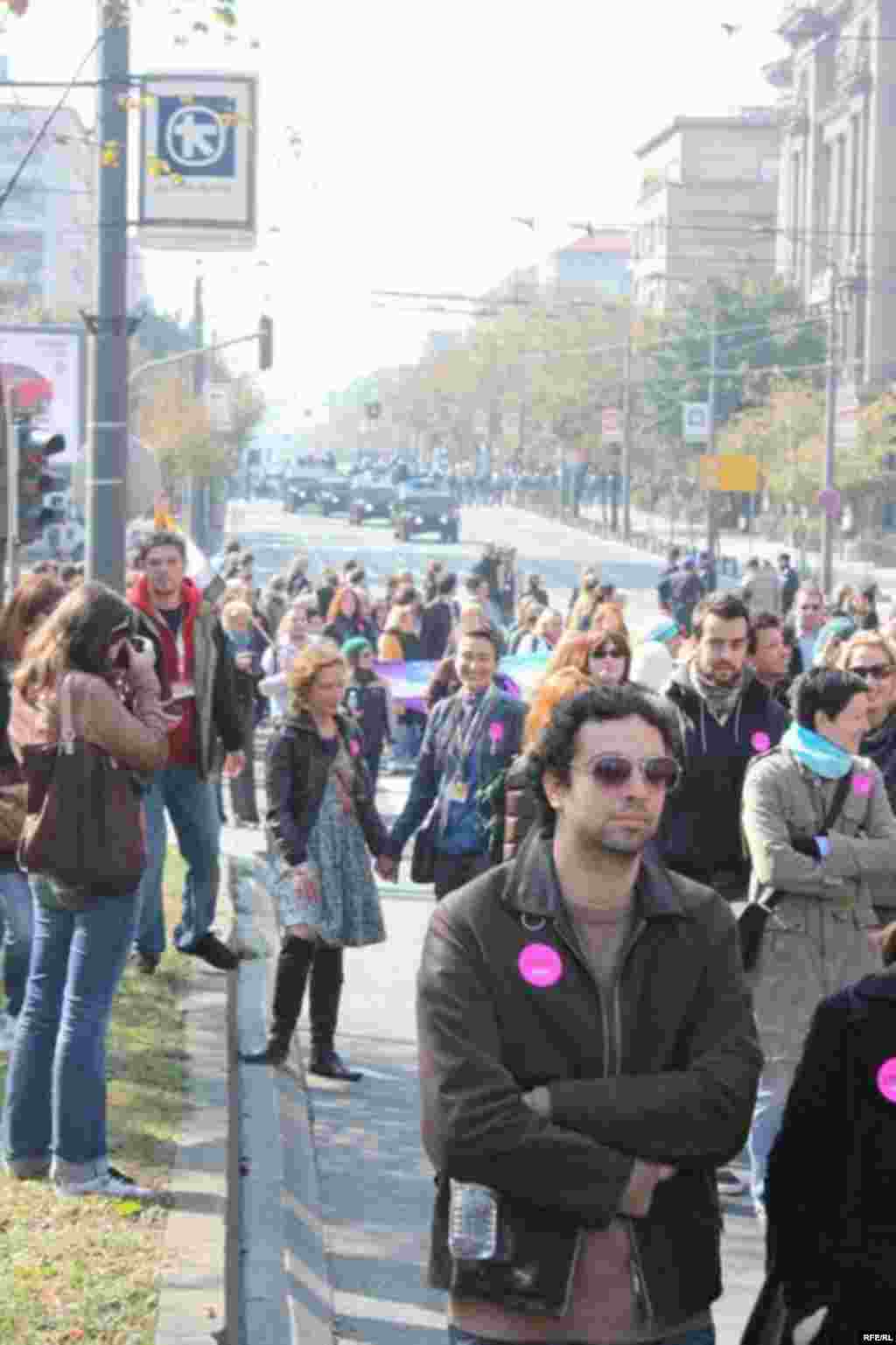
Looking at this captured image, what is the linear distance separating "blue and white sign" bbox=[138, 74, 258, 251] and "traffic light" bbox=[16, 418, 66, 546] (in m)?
1.85

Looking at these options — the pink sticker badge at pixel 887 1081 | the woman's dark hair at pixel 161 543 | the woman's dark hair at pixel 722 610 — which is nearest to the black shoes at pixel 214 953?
the woman's dark hair at pixel 161 543

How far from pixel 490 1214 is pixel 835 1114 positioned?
0.64 m

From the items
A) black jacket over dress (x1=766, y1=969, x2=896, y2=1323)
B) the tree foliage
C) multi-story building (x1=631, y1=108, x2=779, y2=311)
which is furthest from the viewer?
multi-story building (x1=631, y1=108, x2=779, y2=311)

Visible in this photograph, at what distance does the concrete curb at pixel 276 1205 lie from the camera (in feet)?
24.8

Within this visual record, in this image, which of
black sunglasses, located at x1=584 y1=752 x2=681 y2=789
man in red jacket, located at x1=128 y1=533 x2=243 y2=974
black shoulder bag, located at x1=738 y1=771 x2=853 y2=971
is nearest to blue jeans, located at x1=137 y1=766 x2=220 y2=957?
man in red jacket, located at x1=128 y1=533 x2=243 y2=974

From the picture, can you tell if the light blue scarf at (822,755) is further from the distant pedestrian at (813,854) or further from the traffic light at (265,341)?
the traffic light at (265,341)

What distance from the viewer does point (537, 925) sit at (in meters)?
4.66

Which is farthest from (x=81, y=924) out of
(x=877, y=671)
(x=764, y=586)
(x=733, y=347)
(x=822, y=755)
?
(x=733, y=347)

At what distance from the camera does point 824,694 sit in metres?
8.05

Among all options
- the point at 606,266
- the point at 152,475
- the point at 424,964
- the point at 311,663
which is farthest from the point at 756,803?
the point at 606,266

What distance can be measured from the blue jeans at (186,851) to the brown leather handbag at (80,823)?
4.06 meters

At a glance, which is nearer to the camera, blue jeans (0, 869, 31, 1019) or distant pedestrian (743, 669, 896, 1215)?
distant pedestrian (743, 669, 896, 1215)

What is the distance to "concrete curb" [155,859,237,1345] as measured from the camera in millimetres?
7141

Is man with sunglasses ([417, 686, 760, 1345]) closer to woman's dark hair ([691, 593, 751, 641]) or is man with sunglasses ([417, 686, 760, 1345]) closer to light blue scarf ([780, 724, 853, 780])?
light blue scarf ([780, 724, 853, 780])
